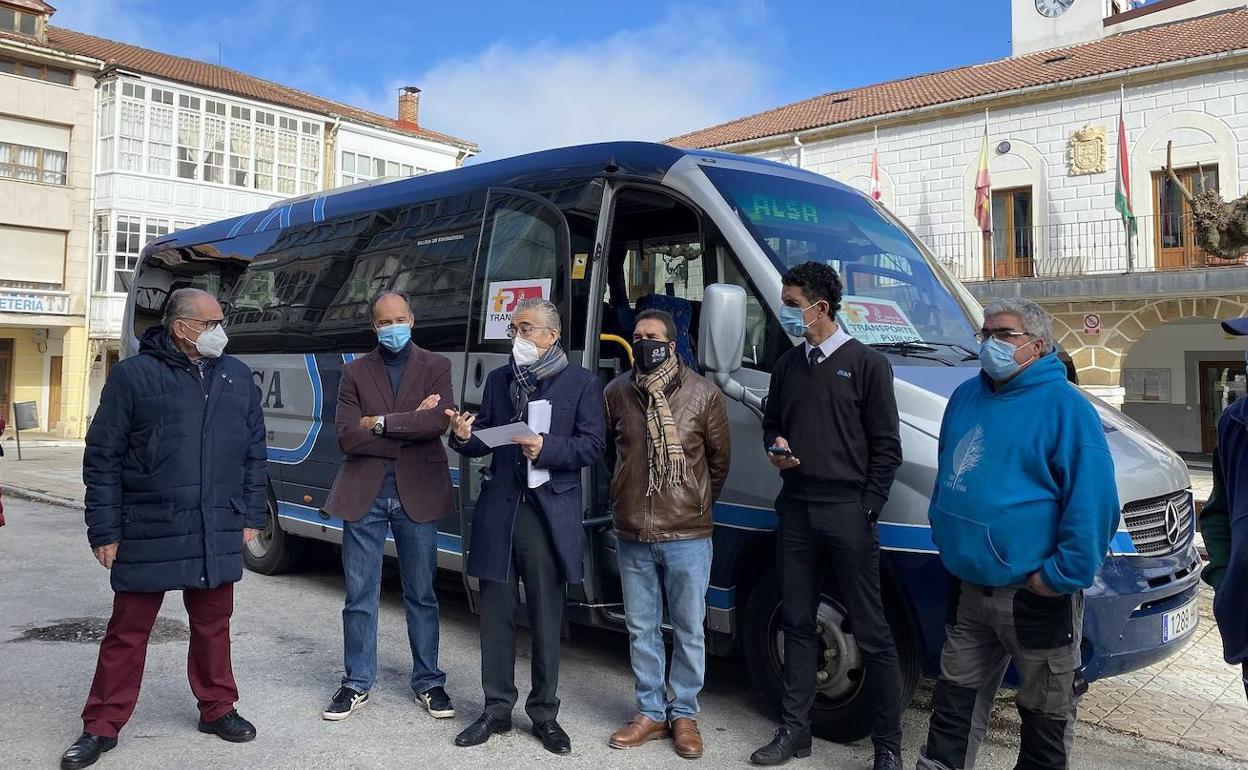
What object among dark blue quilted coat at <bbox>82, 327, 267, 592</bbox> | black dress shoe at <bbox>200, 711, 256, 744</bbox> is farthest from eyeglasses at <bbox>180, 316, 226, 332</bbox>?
black dress shoe at <bbox>200, 711, 256, 744</bbox>

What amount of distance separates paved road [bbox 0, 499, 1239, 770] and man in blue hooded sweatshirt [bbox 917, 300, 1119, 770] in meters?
0.94

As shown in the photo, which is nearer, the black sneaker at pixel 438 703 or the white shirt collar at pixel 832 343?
the white shirt collar at pixel 832 343

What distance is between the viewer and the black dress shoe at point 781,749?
4.14 metres

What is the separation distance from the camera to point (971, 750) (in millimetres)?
3625

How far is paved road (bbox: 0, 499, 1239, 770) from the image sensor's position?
4207mm

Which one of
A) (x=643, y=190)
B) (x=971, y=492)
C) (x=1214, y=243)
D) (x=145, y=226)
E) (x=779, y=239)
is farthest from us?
(x=145, y=226)

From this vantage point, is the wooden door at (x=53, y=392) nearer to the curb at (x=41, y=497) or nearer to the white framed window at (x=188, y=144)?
the white framed window at (x=188, y=144)

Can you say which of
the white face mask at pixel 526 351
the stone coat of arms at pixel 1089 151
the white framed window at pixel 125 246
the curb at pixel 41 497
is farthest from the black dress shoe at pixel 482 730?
the white framed window at pixel 125 246

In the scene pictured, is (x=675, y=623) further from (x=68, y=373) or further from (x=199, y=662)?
(x=68, y=373)

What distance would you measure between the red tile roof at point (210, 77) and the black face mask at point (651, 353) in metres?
27.8

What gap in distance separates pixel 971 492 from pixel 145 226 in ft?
95.1

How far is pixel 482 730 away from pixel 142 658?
147 centimetres

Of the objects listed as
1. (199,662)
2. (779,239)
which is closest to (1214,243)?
(779,239)

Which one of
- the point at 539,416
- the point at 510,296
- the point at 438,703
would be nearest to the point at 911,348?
the point at 539,416
